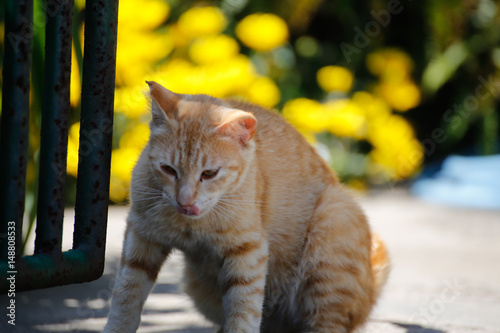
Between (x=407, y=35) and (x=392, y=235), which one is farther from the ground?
(x=407, y=35)

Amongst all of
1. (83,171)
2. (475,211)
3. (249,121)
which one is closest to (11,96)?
(83,171)

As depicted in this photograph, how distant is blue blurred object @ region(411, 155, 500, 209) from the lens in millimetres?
5328

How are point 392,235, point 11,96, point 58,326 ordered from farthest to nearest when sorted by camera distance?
point 392,235 < point 58,326 < point 11,96

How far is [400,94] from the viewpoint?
5.88 m

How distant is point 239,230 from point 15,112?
2.61 ft

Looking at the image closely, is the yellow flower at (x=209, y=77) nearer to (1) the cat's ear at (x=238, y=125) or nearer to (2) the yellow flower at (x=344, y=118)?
(2) the yellow flower at (x=344, y=118)

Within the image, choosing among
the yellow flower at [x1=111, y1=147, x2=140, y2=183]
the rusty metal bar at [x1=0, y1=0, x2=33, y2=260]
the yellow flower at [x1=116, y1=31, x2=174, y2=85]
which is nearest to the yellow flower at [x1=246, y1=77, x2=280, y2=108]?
the yellow flower at [x1=116, y1=31, x2=174, y2=85]

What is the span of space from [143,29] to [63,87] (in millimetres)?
2715

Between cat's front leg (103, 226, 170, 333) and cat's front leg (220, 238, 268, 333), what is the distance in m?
0.25

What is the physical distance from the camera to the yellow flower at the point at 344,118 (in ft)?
17.3

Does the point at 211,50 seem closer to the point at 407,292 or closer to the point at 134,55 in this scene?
the point at 134,55

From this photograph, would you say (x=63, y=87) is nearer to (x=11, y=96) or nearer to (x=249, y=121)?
(x=11, y=96)

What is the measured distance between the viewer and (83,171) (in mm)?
1843

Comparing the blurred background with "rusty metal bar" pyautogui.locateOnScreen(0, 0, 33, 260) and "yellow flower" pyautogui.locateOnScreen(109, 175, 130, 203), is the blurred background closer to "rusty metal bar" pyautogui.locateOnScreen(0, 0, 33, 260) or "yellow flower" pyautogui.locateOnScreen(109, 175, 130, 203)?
"yellow flower" pyautogui.locateOnScreen(109, 175, 130, 203)
